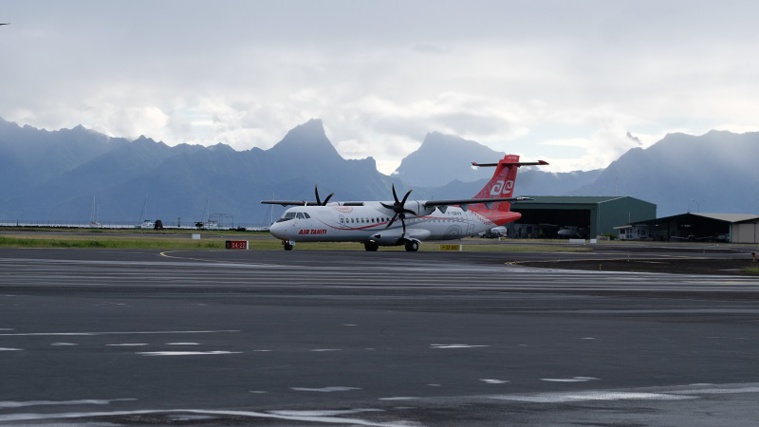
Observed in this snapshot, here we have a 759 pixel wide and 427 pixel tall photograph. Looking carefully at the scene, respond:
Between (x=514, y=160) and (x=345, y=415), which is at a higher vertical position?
(x=514, y=160)

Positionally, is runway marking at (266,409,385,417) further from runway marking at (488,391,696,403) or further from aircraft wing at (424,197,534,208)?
aircraft wing at (424,197,534,208)

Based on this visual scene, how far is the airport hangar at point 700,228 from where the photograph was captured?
179 m

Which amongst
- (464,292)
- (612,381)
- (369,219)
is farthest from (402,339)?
(369,219)

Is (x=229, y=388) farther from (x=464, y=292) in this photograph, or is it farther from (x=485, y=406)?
(x=464, y=292)

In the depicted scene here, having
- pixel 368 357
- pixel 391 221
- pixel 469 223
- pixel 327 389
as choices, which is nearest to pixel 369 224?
pixel 391 221

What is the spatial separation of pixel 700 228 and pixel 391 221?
112 metres

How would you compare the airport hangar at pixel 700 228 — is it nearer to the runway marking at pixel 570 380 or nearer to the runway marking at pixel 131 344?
the runway marking at pixel 131 344

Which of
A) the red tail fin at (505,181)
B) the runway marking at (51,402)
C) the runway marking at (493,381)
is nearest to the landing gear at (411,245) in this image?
the red tail fin at (505,181)

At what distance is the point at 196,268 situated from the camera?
51.3m

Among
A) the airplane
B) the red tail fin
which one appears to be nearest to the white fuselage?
the airplane

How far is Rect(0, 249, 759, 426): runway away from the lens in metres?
11.3

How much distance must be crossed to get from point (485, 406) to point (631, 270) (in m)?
49.3

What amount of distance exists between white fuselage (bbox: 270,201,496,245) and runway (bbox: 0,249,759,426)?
54.0m

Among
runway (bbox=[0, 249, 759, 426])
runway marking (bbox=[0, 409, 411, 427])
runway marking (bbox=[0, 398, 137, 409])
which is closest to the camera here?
runway marking (bbox=[0, 409, 411, 427])
